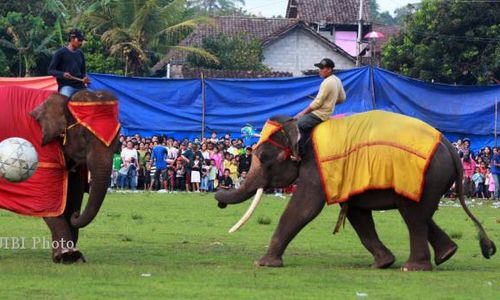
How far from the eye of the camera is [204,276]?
48.5ft

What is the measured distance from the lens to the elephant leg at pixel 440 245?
663 inches

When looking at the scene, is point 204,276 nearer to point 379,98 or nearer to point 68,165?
point 68,165

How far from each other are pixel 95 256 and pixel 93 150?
2041 millimetres

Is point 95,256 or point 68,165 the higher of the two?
point 68,165

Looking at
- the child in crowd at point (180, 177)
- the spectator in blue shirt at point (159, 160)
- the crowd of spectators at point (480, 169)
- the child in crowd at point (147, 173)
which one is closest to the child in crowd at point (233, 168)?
the child in crowd at point (180, 177)

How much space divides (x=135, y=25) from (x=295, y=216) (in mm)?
44869

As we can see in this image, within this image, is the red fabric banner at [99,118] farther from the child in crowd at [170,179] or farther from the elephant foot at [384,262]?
the child in crowd at [170,179]

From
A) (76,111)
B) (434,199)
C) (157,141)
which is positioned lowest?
(157,141)

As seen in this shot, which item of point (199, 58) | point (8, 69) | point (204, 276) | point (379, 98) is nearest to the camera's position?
point (204, 276)

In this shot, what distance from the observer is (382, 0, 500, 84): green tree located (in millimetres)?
60281

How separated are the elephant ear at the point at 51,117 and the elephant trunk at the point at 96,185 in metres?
0.68

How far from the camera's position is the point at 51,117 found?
16.4 m

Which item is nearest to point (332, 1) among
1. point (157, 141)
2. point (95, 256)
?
point (157, 141)

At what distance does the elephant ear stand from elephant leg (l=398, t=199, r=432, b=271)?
488 centimetres
